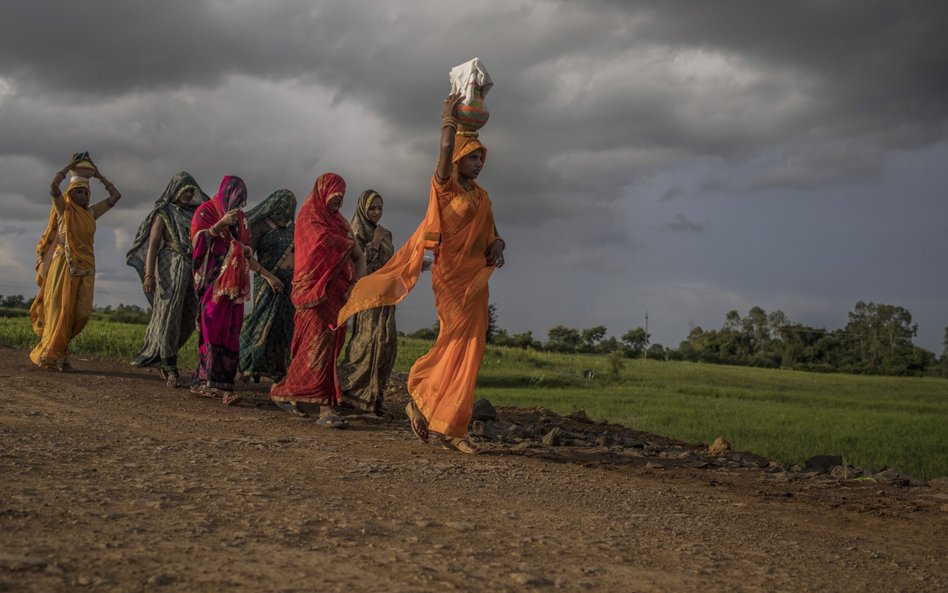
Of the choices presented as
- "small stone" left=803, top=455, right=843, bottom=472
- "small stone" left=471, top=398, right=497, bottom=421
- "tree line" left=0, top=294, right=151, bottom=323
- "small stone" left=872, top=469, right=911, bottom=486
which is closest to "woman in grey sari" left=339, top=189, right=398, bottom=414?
"small stone" left=471, top=398, right=497, bottom=421

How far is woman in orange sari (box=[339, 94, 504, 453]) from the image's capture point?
707 centimetres

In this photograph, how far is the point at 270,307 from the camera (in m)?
10.9

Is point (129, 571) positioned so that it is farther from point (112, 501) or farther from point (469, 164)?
point (469, 164)

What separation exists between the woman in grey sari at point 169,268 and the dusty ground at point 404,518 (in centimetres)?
281

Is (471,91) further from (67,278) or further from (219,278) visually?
(67,278)

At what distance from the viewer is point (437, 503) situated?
5.18 meters

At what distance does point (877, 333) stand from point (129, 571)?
65235 millimetres

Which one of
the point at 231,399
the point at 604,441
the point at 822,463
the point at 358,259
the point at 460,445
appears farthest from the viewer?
the point at 231,399

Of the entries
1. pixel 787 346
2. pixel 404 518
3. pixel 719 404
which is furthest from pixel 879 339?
pixel 404 518

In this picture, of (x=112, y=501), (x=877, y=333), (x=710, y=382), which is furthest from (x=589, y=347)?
(x=112, y=501)

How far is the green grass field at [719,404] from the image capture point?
43.5ft

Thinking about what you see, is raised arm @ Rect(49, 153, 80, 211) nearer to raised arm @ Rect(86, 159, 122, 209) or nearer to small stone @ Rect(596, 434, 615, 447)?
raised arm @ Rect(86, 159, 122, 209)

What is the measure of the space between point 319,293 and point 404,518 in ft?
14.0

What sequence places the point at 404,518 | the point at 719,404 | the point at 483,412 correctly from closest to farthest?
the point at 404,518, the point at 483,412, the point at 719,404
